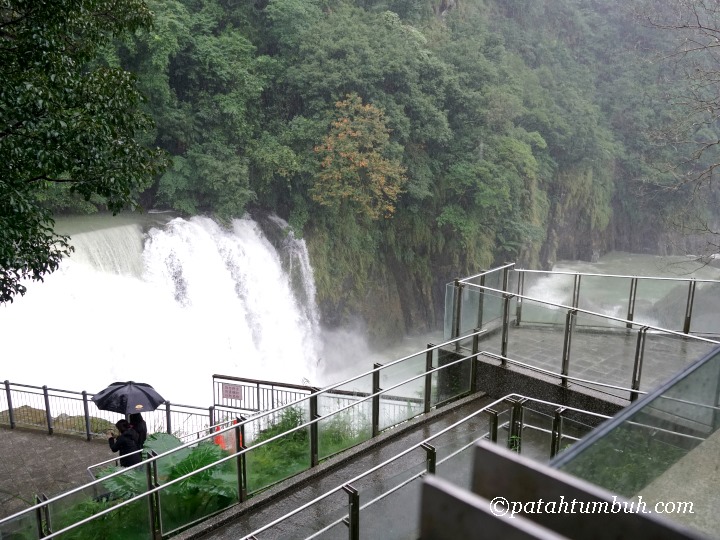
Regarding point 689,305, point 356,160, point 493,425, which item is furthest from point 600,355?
point 356,160

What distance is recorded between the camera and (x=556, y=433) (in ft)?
19.5

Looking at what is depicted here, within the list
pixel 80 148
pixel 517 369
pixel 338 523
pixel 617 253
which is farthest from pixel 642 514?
pixel 617 253

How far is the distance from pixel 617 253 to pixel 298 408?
36962mm

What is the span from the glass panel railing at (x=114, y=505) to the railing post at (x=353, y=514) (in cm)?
170

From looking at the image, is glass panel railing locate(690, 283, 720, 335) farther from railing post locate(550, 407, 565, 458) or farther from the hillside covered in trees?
the hillside covered in trees

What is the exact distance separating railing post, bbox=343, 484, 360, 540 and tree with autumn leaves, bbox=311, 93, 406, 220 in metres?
18.4

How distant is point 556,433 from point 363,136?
17477 mm

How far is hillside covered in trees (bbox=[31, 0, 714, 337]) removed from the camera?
2133 centimetres

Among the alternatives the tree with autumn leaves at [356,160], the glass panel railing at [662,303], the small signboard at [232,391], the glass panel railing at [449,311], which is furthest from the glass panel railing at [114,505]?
the tree with autumn leaves at [356,160]

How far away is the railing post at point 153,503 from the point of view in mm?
5066

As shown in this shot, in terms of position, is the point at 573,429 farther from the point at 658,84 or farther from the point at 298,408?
the point at 658,84

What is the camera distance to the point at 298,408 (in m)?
7.00

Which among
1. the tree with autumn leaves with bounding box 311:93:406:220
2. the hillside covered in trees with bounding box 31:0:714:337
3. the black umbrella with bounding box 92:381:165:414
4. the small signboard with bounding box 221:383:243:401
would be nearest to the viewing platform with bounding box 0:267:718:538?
the black umbrella with bounding box 92:381:165:414

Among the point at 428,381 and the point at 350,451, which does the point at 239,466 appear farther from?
the point at 428,381
